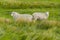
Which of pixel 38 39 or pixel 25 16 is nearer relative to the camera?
pixel 38 39

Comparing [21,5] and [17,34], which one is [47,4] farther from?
[17,34]

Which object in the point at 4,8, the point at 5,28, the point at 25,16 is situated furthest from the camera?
the point at 4,8

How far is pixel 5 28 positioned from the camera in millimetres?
6309

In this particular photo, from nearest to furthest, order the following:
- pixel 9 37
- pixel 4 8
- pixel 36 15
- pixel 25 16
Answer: pixel 9 37, pixel 25 16, pixel 36 15, pixel 4 8

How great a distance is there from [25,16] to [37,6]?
1028 cm

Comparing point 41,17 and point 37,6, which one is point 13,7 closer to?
point 37,6

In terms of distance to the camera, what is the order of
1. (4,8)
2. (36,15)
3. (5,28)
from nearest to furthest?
(5,28) → (36,15) → (4,8)

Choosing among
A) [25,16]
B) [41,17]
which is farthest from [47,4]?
[25,16]

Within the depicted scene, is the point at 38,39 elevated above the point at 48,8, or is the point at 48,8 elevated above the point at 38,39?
the point at 38,39

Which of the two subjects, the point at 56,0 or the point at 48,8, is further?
the point at 56,0

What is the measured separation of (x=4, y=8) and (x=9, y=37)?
1538 centimetres

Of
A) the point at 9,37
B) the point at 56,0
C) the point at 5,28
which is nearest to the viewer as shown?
the point at 9,37

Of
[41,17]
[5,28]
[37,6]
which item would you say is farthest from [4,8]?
[5,28]

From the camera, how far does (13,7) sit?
2125 centimetres
